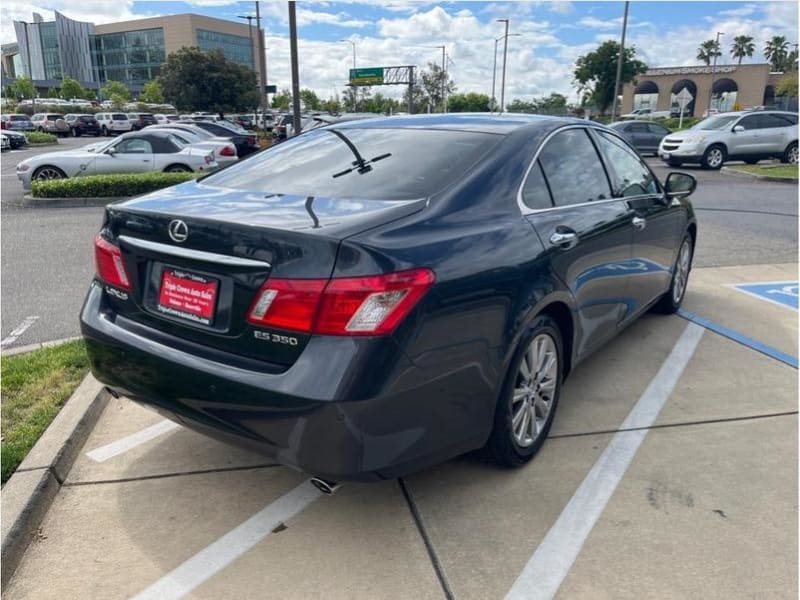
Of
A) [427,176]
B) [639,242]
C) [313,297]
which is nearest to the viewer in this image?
[313,297]

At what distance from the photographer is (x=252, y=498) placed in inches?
116

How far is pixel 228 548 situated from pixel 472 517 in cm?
103

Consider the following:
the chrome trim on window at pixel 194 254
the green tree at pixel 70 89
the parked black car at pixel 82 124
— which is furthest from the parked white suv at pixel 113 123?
the chrome trim on window at pixel 194 254

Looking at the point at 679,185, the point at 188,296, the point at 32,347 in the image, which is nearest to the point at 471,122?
the point at 188,296

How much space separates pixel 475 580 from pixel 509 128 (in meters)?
2.17

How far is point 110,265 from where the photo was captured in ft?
9.50

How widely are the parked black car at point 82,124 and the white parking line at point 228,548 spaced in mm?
49325

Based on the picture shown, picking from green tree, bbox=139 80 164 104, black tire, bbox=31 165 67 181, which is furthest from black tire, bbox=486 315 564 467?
green tree, bbox=139 80 164 104

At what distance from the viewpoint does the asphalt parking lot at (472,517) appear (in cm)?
243

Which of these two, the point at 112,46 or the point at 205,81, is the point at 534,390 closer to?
the point at 205,81

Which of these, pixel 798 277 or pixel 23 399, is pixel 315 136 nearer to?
pixel 23 399

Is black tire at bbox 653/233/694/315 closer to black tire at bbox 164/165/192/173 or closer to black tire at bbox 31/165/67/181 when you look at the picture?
black tire at bbox 164/165/192/173

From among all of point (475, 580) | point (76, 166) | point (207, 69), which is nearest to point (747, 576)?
point (475, 580)

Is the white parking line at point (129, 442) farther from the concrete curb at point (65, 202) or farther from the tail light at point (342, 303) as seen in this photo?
the concrete curb at point (65, 202)
